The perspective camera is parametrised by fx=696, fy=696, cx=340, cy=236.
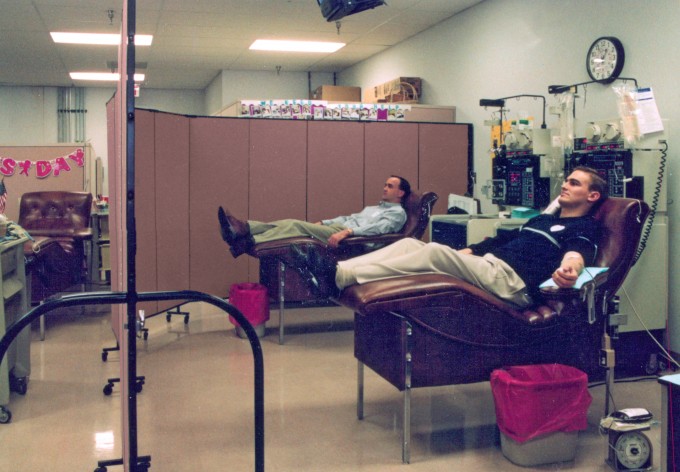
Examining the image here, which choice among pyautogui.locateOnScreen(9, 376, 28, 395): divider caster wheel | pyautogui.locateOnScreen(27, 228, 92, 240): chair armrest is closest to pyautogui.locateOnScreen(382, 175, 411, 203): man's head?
pyautogui.locateOnScreen(27, 228, 92, 240): chair armrest

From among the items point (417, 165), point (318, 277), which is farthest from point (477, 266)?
point (417, 165)

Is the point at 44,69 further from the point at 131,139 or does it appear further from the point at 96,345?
the point at 131,139

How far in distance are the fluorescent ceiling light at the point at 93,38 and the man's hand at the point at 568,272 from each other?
6367mm

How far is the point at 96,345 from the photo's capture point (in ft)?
15.4

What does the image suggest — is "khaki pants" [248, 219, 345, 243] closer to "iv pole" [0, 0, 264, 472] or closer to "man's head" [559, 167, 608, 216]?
"man's head" [559, 167, 608, 216]

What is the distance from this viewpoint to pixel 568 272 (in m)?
2.77

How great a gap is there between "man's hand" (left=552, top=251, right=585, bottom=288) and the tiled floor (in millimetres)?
726

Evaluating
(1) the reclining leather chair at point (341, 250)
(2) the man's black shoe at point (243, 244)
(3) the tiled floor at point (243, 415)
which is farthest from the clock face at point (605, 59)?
(2) the man's black shoe at point (243, 244)

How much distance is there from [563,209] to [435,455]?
4.49 ft

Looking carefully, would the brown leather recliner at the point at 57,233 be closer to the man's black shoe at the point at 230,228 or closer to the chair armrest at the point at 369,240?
the man's black shoe at the point at 230,228

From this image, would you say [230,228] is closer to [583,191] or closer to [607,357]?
[583,191]

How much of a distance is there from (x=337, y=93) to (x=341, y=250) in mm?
3955

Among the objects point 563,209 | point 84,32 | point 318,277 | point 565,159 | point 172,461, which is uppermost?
point 84,32

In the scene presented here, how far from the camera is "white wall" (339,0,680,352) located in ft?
14.0
